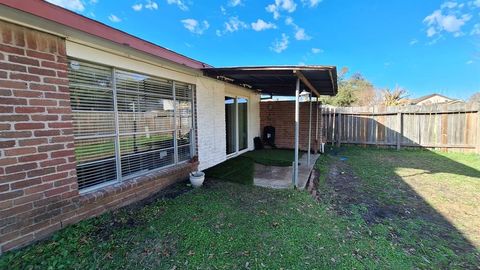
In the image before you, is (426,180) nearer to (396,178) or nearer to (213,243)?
(396,178)

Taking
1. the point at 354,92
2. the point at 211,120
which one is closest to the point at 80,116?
the point at 211,120

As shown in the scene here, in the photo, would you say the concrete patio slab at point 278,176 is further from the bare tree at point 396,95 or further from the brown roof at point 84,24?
the bare tree at point 396,95

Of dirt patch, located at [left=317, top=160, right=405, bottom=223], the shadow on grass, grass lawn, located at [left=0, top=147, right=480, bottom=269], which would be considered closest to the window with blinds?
grass lawn, located at [left=0, top=147, right=480, bottom=269]

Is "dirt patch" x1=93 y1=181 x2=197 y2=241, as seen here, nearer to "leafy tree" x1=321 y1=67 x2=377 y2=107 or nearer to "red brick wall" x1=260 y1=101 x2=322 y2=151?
"red brick wall" x1=260 y1=101 x2=322 y2=151

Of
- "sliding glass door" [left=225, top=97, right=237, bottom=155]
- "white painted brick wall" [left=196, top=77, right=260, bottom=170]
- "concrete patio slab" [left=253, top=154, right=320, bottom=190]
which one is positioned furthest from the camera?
"sliding glass door" [left=225, top=97, right=237, bottom=155]

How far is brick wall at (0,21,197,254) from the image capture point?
217 centimetres

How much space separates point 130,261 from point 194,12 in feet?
33.8

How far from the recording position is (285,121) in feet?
29.8

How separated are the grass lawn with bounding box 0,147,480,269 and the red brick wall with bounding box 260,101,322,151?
4020 mm

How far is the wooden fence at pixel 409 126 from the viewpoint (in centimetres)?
840

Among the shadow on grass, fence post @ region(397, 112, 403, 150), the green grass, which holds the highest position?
fence post @ region(397, 112, 403, 150)

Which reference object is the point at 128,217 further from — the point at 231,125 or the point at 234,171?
the point at 231,125

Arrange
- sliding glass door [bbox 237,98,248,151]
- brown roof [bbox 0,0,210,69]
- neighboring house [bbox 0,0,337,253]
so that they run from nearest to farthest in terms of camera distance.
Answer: brown roof [bbox 0,0,210,69] < neighboring house [bbox 0,0,337,253] < sliding glass door [bbox 237,98,248,151]

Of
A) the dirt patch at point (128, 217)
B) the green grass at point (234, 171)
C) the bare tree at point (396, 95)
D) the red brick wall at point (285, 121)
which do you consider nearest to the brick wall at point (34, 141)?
the dirt patch at point (128, 217)
